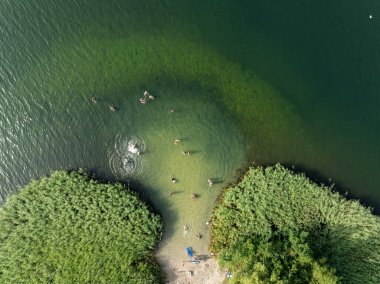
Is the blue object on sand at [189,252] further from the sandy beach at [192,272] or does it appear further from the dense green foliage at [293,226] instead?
the dense green foliage at [293,226]

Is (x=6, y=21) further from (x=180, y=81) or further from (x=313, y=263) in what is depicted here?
(x=313, y=263)

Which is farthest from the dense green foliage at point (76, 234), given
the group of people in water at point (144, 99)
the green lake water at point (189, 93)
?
the group of people in water at point (144, 99)

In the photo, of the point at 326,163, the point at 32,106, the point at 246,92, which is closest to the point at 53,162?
the point at 32,106

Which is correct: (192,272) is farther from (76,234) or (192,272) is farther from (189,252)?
(76,234)

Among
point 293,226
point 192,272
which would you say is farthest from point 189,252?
point 293,226

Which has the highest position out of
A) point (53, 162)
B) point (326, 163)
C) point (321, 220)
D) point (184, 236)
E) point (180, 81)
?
point (180, 81)
